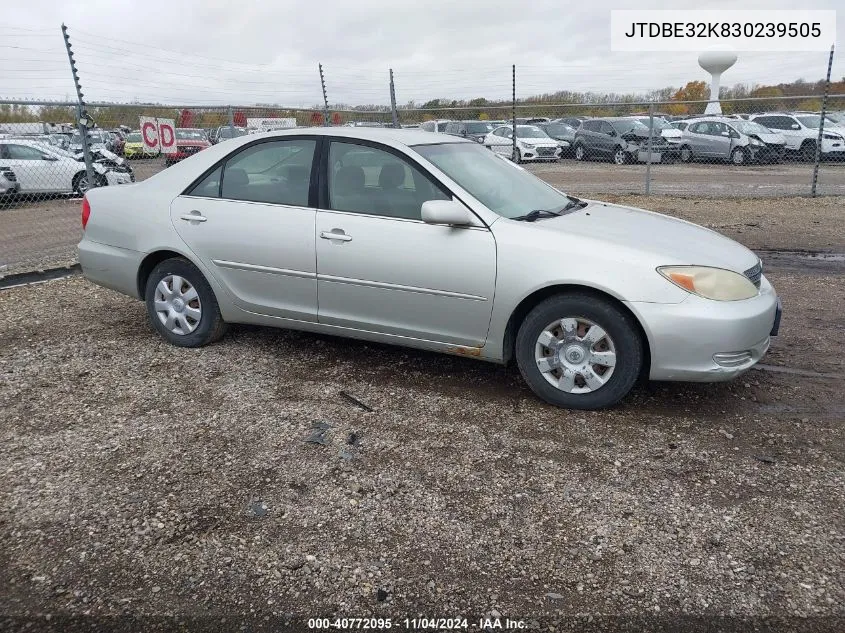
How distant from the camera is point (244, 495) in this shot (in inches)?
126

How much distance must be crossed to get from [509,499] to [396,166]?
→ 2.20 meters

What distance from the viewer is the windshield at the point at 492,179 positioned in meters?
4.28

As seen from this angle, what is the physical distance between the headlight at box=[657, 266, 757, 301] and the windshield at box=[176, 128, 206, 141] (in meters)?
8.64

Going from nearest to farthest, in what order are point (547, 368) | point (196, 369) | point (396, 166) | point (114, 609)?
1. point (114, 609)
2. point (547, 368)
3. point (396, 166)
4. point (196, 369)

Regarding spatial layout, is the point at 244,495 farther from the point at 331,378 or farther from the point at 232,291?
the point at 232,291

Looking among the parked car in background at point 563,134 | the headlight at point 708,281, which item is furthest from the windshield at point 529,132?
the headlight at point 708,281

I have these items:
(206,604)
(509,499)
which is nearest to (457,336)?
(509,499)

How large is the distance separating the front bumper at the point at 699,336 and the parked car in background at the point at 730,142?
17.9 metres

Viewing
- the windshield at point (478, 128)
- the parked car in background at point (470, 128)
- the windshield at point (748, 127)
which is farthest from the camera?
the windshield at point (478, 128)

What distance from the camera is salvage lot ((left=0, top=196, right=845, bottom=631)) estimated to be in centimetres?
255

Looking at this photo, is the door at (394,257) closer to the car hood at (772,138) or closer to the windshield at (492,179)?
the windshield at (492,179)

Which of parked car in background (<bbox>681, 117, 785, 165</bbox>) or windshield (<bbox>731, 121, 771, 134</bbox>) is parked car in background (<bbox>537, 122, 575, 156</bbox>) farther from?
windshield (<bbox>731, 121, 771, 134</bbox>)

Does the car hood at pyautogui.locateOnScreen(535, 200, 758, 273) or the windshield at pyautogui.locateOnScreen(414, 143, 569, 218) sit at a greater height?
the windshield at pyautogui.locateOnScreen(414, 143, 569, 218)

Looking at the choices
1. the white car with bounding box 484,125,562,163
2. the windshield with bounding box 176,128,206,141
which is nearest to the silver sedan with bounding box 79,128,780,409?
the windshield with bounding box 176,128,206,141
